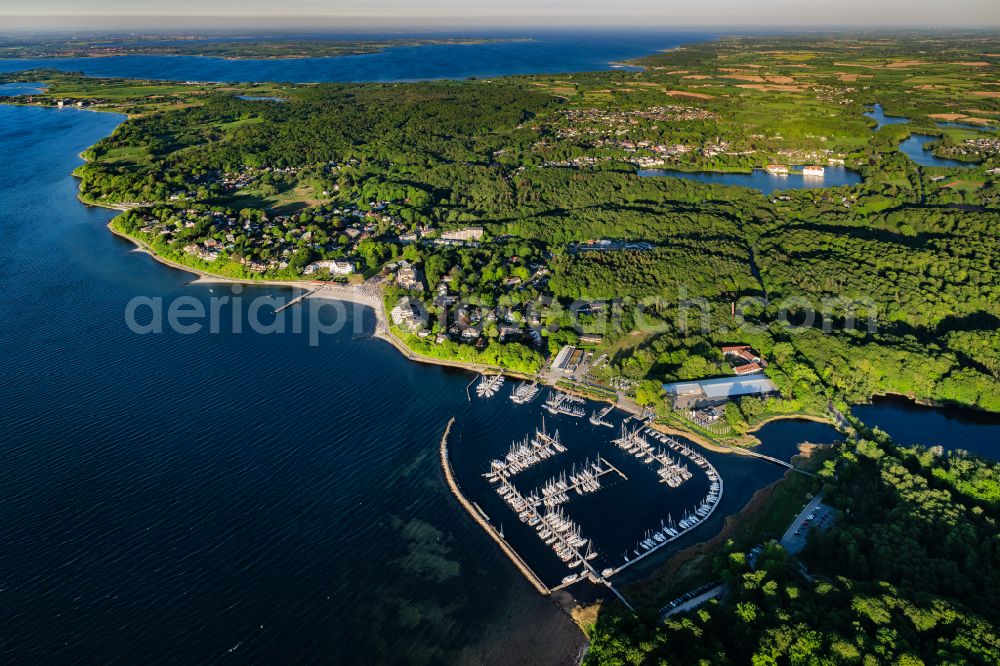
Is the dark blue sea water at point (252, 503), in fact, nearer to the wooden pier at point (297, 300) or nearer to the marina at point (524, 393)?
the marina at point (524, 393)

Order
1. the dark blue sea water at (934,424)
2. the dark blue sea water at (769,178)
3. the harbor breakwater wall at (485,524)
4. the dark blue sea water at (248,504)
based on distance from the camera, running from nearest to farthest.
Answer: the dark blue sea water at (248,504) → the harbor breakwater wall at (485,524) → the dark blue sea water at (934,424) → the dark blue sea water at (769,178)

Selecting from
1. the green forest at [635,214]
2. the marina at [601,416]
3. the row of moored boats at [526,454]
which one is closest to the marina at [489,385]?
the green forest at [635,214]

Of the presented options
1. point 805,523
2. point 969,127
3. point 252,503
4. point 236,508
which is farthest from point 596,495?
point 969,127

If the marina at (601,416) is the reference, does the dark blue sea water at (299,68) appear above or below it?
above

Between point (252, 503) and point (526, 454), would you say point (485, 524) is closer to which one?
point (526, 454)

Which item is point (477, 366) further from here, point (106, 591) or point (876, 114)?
point (876, 114)

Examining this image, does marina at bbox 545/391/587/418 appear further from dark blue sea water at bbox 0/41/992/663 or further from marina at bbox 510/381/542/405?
dark blue sea water at bbox 0/41/992/663
